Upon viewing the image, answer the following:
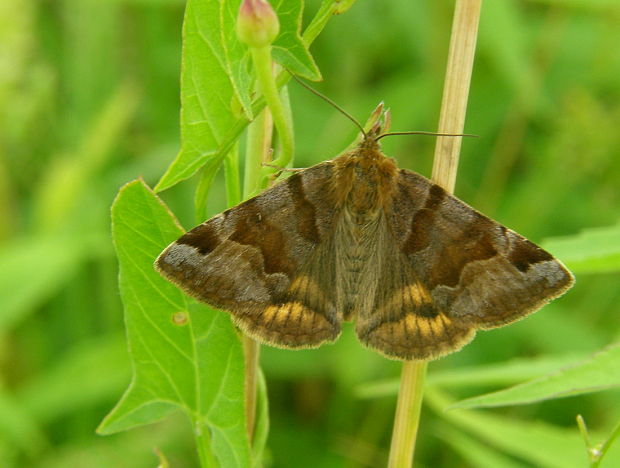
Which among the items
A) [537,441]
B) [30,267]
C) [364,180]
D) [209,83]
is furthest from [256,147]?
[30,267]

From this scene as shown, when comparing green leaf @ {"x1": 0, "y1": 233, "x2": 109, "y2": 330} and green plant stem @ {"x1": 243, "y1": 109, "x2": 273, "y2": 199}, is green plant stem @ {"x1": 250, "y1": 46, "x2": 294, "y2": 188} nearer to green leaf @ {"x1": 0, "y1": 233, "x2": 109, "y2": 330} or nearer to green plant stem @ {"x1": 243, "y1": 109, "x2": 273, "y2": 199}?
green plant stem @ {"x1": 243, "y1": 109, "x2": 273, "y2": 199}

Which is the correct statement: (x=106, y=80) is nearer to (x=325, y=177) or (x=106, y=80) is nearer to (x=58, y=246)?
(x=58, y=246)

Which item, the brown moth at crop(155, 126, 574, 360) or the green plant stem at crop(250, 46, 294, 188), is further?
the brown moth at crop(155, 126, 574, 360)

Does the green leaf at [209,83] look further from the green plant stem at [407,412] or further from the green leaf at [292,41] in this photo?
the green plant stem at [407,412]

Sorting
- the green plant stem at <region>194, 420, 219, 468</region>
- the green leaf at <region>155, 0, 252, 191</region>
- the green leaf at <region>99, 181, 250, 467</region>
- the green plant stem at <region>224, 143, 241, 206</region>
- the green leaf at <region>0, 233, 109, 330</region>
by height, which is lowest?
the green leaf at <region>0, 233, 109, 330</region>

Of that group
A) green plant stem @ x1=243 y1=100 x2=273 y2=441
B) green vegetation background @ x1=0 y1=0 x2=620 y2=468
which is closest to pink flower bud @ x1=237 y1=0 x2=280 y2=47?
green plant stem @ x1=243 y1=100 x2=273 y2=441

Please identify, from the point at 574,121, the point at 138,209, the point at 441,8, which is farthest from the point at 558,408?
the point at 138,209

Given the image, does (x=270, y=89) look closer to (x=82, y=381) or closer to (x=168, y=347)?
(x=168, y=347)
